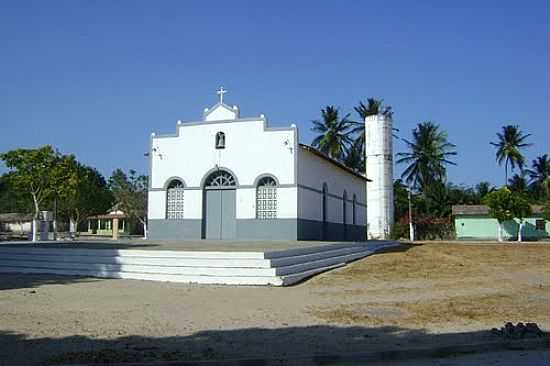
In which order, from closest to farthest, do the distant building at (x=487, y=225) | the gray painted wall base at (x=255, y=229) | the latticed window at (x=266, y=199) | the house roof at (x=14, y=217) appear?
the gray painted wall base at (x=255, y=229) → the latticed window at (x=266, y=199) → the distant building at (x=487, y=225) → the house roof at (x=14, y=217)

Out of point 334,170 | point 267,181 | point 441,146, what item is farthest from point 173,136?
point 441,146

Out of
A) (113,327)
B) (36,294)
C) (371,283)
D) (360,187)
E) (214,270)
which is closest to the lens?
(113,327)

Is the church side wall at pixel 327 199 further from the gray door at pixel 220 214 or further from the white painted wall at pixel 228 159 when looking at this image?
the gray door at pixel 220 214

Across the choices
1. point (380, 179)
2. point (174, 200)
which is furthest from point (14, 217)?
point (174, 200)

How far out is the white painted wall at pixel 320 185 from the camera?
2405cm

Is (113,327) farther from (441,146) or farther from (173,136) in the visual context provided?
(441,146)

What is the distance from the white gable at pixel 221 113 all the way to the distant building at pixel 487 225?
32473 millimetres

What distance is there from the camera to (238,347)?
23.4ft

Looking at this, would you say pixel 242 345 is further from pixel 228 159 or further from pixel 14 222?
pixel 14 222

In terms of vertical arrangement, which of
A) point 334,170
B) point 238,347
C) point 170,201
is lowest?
point 238,347

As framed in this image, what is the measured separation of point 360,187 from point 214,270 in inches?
929

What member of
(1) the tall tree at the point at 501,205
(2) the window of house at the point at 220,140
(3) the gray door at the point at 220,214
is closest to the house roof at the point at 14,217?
(3) the gray door at the point at 220,214

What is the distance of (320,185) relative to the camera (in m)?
26.6

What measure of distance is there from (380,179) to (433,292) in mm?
31301
